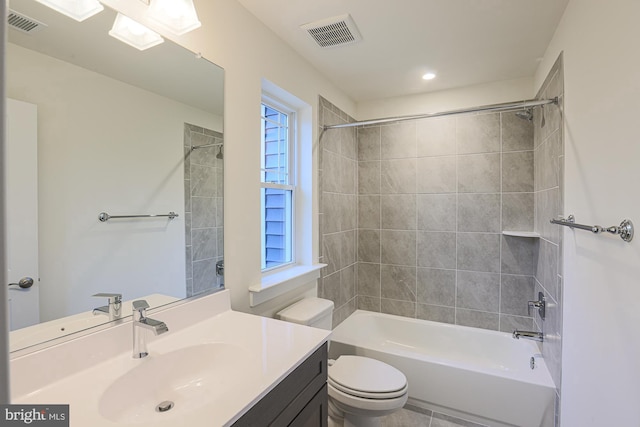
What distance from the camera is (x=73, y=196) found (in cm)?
97

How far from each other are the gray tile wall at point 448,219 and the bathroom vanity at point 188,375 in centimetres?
183

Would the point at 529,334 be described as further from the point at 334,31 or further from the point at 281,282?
the point at 334,31

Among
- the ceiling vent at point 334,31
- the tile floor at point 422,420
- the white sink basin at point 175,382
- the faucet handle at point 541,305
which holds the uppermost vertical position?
the ceiling vent at point 334,31

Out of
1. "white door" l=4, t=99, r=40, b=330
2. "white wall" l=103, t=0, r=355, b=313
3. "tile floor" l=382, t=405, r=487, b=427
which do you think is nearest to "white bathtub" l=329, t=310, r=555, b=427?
"tile floor" l=382, t=405, r=487, b=427

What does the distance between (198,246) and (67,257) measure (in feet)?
1.64

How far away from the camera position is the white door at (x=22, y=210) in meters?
0.82

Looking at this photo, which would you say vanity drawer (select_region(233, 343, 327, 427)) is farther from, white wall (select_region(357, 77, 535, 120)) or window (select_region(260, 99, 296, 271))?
white wall (select_region(357, 77, 535, 120))

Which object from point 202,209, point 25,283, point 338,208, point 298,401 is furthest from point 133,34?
point 338,208

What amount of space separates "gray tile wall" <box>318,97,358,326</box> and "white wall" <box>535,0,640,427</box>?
4.93 feet

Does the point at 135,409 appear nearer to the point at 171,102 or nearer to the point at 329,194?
the point at 171,102

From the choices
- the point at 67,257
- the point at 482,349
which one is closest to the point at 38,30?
the point at 67,257

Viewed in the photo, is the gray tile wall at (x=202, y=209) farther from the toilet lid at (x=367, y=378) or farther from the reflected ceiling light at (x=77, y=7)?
the toilet lid at (x=367, y=378)

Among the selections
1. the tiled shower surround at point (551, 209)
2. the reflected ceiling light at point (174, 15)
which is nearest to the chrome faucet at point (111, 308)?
Result: the reflected ceiling light at point (174, 15)

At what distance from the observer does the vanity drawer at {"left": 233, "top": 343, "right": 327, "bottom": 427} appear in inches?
33.7
